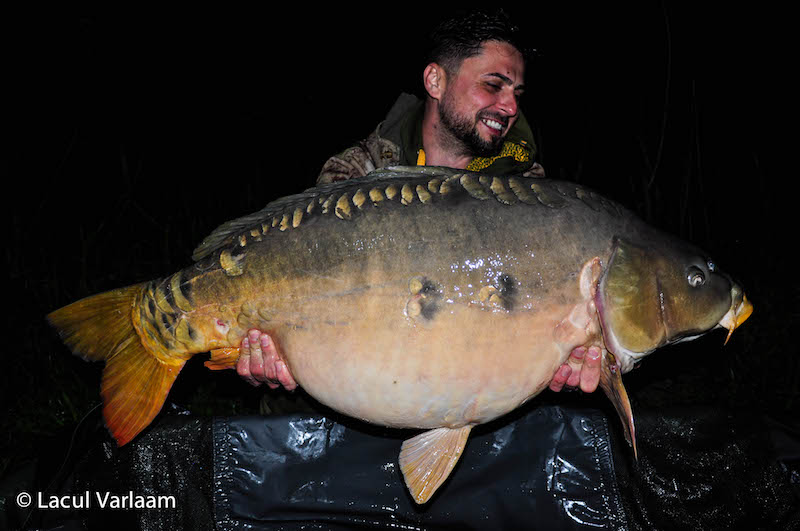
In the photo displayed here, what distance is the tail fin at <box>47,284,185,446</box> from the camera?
1.47 metres

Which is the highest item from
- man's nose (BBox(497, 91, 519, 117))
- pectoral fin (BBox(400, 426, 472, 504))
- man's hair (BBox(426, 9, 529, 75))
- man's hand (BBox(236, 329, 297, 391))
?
man's hair (BBox(426, 9, 529, 75))

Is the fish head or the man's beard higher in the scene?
the man's beard

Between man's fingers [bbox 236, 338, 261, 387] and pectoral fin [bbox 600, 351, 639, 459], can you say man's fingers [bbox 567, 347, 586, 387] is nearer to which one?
pectoral fin [bbox 600, 351, 639, 459]

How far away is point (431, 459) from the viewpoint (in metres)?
1.42

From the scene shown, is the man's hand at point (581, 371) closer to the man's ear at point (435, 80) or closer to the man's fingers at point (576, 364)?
the man's fingers at point (576, 364)

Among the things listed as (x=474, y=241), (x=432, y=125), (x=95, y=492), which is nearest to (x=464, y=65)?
(x=432, y=125)

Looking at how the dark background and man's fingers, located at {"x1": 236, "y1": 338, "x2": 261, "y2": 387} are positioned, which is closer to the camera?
man's fingers, located at {"x1": 236, "y1": 338, "x2": 261, "y2": 387}

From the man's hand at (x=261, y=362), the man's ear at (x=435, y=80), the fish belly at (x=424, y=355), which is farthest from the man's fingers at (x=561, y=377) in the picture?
the man's ear at (x=435, y=80)

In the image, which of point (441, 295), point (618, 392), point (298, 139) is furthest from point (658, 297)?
point (298, 139)

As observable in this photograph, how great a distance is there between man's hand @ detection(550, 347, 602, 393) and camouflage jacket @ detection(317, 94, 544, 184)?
874 millimetres

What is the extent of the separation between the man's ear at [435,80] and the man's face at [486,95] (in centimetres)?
4

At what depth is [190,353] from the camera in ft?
4.83

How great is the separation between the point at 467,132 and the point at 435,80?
24 centimetres

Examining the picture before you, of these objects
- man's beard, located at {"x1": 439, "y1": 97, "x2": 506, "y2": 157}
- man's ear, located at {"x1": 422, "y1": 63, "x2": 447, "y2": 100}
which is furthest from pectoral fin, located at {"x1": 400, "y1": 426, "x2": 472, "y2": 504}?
man's ear, located at {"x1": 422, "y1": 63, "x2": 447, "y2": 100}
